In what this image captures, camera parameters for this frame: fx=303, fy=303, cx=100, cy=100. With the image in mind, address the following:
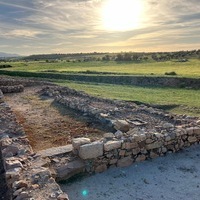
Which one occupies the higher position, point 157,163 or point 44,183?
point 44,183

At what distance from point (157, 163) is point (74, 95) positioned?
42.9 ft

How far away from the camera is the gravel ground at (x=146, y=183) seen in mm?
7863

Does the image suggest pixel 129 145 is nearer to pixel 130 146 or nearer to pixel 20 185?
pixel 130 146

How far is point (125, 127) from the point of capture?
38.8ft

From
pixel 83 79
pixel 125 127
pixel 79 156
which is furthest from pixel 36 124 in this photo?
pixel 83 79

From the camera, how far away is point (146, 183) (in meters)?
8.50

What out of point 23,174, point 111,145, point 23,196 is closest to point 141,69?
point 111,145

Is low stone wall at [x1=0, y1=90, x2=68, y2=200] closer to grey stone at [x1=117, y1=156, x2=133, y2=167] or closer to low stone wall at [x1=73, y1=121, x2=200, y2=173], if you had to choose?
low stone wall at [x1=73, y1=121, x2=200, y2=173]

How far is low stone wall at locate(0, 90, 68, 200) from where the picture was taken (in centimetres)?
658

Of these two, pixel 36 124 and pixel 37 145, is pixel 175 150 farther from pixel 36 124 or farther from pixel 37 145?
pixel 36 124

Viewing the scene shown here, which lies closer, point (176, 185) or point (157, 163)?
point (176, 185)

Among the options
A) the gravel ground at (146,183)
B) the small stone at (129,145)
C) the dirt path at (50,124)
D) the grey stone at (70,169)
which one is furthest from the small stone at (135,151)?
the dirt path at (50,124)

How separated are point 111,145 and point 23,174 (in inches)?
111

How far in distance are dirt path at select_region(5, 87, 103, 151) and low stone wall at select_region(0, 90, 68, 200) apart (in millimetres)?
1042
